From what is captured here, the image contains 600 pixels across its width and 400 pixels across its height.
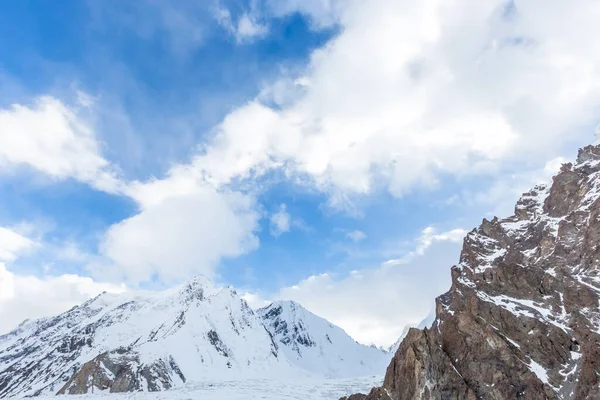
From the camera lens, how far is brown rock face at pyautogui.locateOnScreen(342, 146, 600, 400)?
69438 mm

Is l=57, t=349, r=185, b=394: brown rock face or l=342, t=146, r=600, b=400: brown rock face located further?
l=57, t=349, r=185, b=394: brown rock face

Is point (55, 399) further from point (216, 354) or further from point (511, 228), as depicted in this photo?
point (511, 228)

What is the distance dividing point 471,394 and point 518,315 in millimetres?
17188

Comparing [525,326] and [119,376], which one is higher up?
[119,376]

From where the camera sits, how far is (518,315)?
78.7 meters

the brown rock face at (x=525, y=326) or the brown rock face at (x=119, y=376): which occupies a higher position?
the brown rock face at (x=119, y=376)

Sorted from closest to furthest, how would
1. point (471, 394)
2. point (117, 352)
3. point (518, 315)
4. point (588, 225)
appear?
point (471, 394)
point (518, 315)
point (588, 225)
point (117, 352)

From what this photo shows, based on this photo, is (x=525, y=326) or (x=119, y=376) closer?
(x=525, y=326)

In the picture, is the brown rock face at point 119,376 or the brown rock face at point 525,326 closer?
the brown rock face at point 525,326

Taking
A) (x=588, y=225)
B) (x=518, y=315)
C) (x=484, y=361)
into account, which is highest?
(x=588, y=225)

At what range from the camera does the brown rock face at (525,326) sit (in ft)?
228

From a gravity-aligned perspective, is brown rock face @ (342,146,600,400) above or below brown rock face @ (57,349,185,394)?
below

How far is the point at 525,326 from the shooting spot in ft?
252

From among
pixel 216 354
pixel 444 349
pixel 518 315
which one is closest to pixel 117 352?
pixel 216 354
